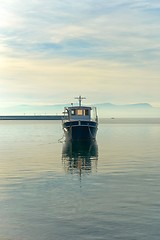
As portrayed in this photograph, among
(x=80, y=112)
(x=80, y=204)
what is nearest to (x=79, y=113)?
(x=80, y=112)

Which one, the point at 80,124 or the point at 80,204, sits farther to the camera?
the point at 80,124

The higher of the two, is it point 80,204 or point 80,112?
point 80,112

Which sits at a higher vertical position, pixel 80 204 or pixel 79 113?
pixel 79 113

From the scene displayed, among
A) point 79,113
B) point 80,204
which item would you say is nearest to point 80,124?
point 79,113

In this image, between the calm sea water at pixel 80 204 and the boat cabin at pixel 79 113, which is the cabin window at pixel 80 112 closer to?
the boat cabin at pixel 79 113

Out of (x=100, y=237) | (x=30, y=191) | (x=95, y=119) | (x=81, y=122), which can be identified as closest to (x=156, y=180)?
(x=30, y=191)

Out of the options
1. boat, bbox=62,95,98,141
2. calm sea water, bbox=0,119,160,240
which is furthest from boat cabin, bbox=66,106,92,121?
calm sea water, bbox=0,119,160,240

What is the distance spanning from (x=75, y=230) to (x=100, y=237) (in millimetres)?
1377

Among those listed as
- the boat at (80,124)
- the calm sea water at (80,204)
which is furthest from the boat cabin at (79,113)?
the calm sea water at (80,204)

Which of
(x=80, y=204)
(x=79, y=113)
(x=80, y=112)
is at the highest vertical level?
(x=80, y=112)

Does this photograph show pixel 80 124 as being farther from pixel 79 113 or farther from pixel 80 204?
pixel 80 204

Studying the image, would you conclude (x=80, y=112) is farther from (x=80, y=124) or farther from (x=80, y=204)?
(x=80, y=204)

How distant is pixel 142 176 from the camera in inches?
1293

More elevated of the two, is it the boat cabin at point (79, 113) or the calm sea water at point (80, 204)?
the boat cabin at point (79, 113)
